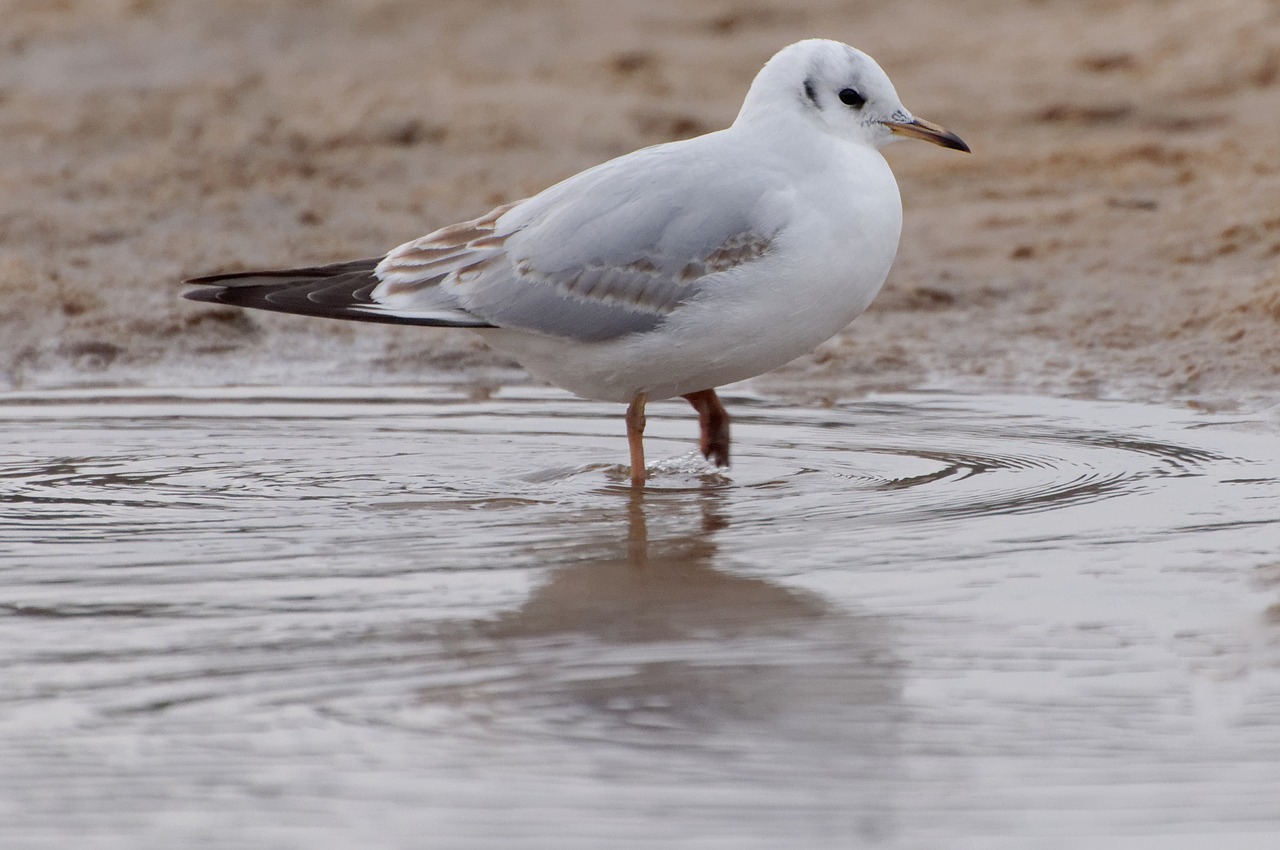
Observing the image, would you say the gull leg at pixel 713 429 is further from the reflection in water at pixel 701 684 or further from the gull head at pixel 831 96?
the reflection in water at pixel 701 684

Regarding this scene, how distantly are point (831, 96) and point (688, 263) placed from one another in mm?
632

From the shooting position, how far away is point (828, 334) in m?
4.96

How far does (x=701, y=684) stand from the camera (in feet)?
11.0

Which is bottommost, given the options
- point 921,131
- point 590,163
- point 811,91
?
point 921,131

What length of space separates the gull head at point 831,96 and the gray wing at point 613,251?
29cm

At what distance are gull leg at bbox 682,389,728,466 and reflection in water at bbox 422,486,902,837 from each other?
1131mm

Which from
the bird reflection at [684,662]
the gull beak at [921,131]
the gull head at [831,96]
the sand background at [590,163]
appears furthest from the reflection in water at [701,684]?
the sand background at [590,163]

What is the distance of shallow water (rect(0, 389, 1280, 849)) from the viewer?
2855mm

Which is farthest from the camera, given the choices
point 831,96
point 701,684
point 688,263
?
point 831,96

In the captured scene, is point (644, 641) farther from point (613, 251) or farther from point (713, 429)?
point (713, 429)

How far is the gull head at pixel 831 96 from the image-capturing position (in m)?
5.11

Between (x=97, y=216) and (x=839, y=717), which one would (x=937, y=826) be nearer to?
(x=839, y=717)

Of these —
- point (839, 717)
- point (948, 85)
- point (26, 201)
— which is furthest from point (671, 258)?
point (948, 85)

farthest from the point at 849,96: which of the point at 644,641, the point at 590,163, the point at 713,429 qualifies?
the point at 590,163
